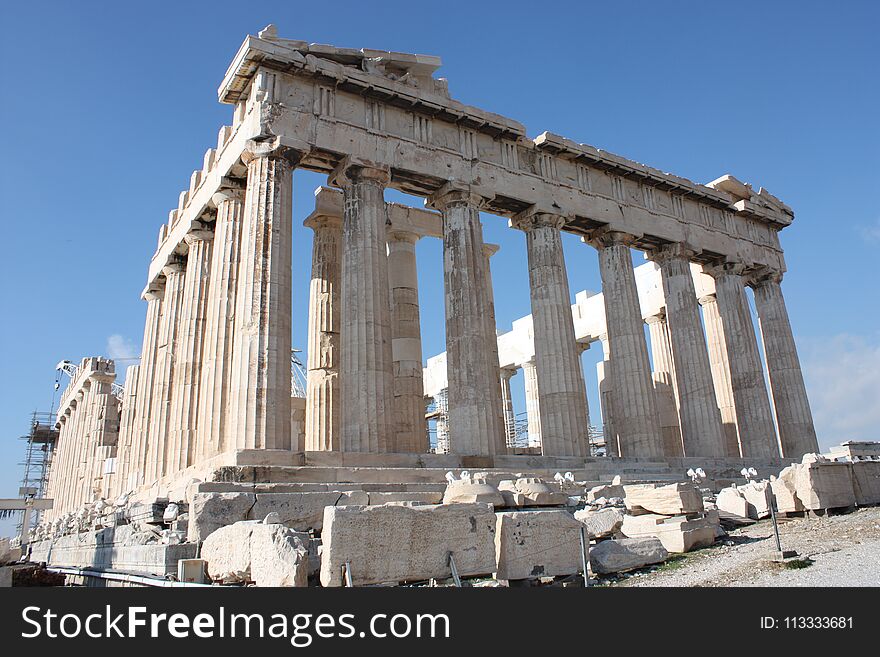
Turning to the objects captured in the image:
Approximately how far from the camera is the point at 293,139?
18.6m

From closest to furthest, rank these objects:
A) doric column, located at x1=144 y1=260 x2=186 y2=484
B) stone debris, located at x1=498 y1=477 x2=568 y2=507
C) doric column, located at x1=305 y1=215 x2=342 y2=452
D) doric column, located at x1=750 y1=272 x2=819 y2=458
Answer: stone debris, located at x1=498 y1=477 x2=568 y2=507, doric column, located at x1=305 y1=215 x2=342 y2=452, doric column, located at x1=144 y1=260 x2=186 y2=484, doric column, located at x1=750 y1=272 x2=819 y2=458

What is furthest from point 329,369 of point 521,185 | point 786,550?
point 786,550

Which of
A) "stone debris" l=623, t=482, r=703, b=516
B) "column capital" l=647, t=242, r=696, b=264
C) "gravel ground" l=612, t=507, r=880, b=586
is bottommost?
"gravel ground" l=612, t=507, r=880, b=586

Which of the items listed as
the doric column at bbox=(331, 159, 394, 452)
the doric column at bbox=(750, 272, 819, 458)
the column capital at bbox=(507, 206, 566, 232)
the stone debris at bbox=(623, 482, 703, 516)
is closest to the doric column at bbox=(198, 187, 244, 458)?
the doric column at bbox=(331, 159, 394, 452)

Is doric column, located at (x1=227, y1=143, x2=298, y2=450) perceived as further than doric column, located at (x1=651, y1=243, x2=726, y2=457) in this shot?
No

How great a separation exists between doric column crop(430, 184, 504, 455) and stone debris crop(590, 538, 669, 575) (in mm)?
9349

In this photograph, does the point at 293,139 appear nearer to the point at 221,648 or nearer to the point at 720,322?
the point at 221,648

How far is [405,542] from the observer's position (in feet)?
27.8

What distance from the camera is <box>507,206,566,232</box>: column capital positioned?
2358cm

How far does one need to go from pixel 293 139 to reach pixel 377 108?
130 inches

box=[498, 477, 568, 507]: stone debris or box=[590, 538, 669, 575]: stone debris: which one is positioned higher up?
box=[498, 477, 568, 507]: stone debris

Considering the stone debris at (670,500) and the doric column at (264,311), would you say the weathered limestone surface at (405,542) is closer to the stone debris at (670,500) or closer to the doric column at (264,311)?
the stone debris at (670,500)

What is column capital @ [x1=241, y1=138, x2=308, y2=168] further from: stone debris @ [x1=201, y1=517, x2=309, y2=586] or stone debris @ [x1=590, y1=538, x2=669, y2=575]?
stone debris @ [x1=590, y1=538, x2=669, y2=575]

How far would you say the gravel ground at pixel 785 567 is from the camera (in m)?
8.08
